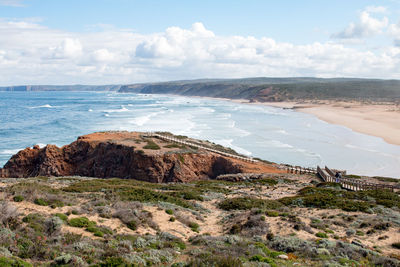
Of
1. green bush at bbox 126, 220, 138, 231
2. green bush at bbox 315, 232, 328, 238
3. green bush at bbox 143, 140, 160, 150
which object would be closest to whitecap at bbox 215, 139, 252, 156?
green bush at bbox 143, 140, 160, 150

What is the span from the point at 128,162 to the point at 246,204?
1421 centimetres

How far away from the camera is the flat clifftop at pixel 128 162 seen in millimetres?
26859

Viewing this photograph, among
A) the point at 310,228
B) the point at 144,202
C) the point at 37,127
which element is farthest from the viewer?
the point at 37,127

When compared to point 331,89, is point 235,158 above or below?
below

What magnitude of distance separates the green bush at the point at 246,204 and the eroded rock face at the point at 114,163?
10.6 metres

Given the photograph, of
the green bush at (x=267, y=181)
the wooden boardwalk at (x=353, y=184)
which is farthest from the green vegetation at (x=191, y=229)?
the green bush at (x=267, y=181)

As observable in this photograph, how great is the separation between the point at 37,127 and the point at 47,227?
2194 inches

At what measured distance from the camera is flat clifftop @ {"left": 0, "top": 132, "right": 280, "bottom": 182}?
26.9m

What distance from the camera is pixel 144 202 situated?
14.8 m

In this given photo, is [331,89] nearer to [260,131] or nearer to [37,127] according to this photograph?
[260,131]

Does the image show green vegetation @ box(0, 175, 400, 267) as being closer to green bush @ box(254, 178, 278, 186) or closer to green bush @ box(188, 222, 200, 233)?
green bush @ box(188, 222, 200, 233)

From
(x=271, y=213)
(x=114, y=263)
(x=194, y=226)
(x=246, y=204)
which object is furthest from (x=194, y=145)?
(x=114, y=263)

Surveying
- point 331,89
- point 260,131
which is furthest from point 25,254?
point 331,89

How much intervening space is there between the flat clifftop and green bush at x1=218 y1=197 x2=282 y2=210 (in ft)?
34.1
